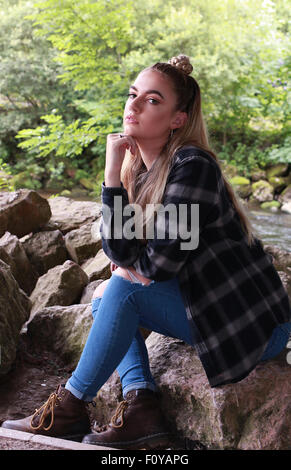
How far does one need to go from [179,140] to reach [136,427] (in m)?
0.98

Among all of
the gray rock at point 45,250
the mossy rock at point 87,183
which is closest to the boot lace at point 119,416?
the gray rock at point 45,250

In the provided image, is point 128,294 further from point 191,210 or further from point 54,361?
point 54,361

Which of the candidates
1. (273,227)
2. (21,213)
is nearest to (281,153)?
(273,227)

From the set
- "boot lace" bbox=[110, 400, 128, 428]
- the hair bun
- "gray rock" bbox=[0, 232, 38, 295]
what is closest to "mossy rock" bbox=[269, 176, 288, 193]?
"gray rock" bbox=[0, 232, 38, 295]

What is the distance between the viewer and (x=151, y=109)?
1649 mm

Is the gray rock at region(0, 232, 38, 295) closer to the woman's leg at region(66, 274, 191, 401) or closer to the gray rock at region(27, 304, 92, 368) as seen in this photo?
the gray rock at region(27, 304, 92, 368)

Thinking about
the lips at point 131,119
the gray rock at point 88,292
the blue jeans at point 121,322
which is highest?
the lips at point 131,119

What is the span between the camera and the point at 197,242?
1457 millimetres

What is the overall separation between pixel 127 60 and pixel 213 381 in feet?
29.3

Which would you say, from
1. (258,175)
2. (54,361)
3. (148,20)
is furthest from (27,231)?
(148,20)

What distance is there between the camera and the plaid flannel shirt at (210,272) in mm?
1441

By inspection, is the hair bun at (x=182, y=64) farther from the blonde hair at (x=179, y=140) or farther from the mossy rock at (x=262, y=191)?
the mossy rock at (x=262, y=191)

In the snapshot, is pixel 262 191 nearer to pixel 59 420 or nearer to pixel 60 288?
pixel 60 288

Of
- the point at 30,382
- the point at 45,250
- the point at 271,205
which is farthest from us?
the point at 271,205
